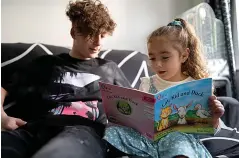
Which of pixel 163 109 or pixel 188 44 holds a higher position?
pixel 188 44

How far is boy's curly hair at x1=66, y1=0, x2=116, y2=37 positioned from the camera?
1.30 metres

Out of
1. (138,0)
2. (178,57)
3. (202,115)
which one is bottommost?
(202,115)

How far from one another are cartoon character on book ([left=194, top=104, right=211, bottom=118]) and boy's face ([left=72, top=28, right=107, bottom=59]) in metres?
0.54

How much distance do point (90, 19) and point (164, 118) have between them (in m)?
0.58

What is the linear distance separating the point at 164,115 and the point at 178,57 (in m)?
0.36

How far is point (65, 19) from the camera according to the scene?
1839 mm

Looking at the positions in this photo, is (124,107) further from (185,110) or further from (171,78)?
(171,78)

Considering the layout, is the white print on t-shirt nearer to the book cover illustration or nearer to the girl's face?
the girl's face

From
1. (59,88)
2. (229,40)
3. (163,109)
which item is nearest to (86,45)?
(59,88)

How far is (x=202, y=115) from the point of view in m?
1.00

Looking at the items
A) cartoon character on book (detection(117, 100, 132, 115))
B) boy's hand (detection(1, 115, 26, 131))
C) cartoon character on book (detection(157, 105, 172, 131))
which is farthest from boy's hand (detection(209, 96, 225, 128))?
boy's hand (detection(1, 115, 26, 131))

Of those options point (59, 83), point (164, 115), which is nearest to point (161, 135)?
point (164, 115)

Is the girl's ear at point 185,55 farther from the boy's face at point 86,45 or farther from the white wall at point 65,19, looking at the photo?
the white wall at point 65,19

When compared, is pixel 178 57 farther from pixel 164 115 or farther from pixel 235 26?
pixel 235 26
